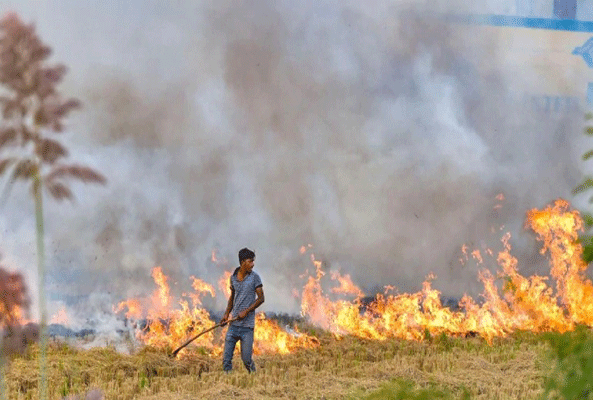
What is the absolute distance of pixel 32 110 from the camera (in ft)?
9.89

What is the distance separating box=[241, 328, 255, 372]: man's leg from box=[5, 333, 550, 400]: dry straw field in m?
0.12

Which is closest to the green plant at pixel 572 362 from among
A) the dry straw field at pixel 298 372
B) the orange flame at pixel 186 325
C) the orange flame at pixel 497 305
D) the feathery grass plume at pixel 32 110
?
the feathery grass plume at pixel 32 110

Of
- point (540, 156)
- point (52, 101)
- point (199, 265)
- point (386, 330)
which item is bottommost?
point (52, 101)

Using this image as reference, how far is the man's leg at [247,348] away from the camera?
1010 centimetres

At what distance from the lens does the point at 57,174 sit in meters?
2.95

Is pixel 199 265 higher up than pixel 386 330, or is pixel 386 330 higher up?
pixel 199 265

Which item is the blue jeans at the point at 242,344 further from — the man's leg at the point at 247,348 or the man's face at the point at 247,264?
the man's face at the point at 247,264

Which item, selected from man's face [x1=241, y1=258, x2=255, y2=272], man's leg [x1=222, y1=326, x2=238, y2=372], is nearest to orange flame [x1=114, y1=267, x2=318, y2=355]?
man's leg [x1=222, y1=326, x2=238, y2=372]

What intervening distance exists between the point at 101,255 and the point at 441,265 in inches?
217

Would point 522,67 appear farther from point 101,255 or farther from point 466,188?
point 101,255

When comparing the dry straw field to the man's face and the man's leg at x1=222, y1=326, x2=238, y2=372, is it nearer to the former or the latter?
the man's leg at x1=222, y1=326, x2=238, y2=372

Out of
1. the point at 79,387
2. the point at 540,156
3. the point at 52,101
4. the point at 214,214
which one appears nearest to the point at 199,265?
the point at 214,214

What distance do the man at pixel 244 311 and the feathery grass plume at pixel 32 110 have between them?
22.7 feet

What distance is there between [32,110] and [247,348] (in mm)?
7312
